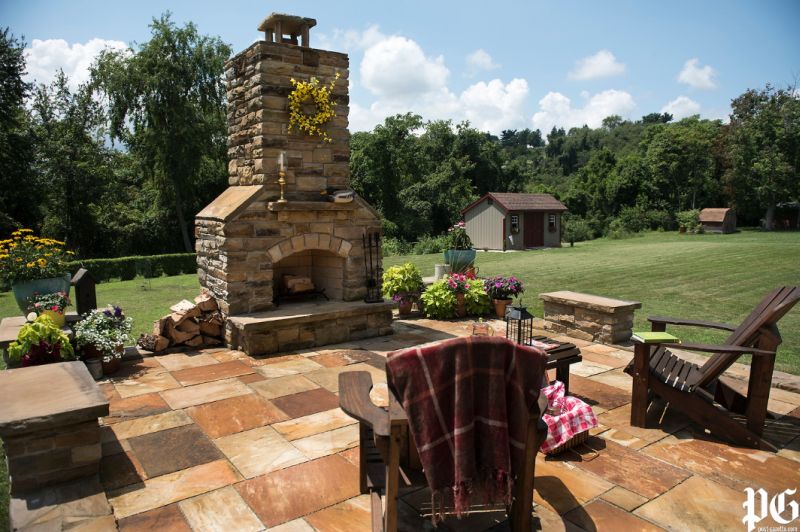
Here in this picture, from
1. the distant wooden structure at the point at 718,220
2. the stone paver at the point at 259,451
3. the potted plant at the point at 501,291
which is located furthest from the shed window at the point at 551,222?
the stone paver at the point at 259,451

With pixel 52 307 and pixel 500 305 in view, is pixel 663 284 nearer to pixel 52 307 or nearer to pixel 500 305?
pixel 500 305

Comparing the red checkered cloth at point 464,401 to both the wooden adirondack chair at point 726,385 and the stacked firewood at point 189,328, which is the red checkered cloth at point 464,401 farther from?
the stacked firewood at point 189,328

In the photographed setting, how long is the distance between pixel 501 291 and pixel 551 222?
22293 millimetres

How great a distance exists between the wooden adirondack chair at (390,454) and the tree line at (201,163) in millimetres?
22213

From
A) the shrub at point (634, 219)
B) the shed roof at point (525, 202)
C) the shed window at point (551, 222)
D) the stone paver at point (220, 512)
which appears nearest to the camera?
the stone paver at point (220, 512)

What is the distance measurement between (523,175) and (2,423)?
41671 mm

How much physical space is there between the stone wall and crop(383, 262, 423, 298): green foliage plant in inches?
82.3

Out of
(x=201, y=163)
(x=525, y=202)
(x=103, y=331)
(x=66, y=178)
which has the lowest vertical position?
(x=103, y=331)

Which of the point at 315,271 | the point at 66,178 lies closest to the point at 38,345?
the point at 315,271

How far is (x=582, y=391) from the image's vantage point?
492 cm

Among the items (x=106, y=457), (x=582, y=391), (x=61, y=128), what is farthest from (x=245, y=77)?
(x=61, y=128)

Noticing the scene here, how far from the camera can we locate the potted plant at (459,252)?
10070 mm

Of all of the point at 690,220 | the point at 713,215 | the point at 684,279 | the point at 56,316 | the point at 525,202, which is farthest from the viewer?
the point at 690,220

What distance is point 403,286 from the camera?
849 cm
